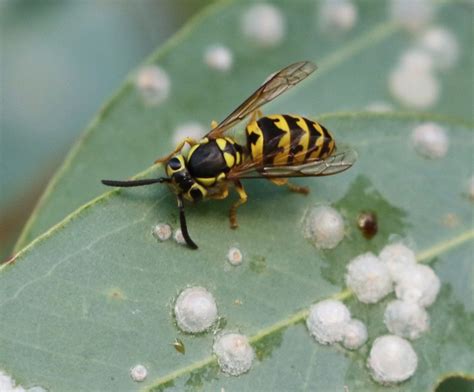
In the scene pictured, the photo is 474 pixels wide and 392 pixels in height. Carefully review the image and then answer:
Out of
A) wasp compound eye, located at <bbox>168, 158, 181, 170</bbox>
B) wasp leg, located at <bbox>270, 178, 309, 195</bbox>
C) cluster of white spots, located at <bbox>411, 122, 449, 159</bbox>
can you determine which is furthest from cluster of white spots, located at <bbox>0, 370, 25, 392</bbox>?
cluster of white spots, located at <bbox>411, 122, 449, 159</bbox>

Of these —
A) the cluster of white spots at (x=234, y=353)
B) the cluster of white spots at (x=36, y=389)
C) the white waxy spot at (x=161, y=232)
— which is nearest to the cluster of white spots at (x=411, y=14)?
the white waxy spot at (x=161, y=232)

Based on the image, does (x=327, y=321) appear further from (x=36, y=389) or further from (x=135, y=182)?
(x=36, y=389)

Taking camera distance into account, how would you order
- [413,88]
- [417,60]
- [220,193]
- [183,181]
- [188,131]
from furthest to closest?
[417,60], [413,88], [188,131], [220,193], [183,181]

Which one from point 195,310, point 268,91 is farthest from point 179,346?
point 268,91

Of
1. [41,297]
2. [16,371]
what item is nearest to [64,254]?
[41,297]

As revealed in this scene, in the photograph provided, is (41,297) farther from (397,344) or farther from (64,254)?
(397,344)

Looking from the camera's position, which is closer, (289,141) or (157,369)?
(157,369)

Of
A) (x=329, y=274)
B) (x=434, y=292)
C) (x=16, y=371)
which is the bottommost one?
(x=434, y=292)
